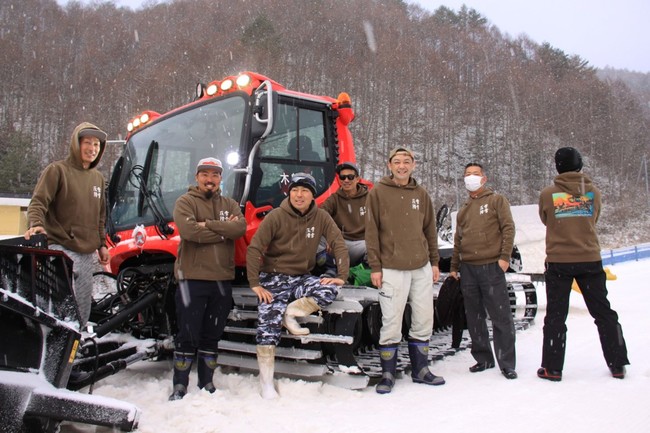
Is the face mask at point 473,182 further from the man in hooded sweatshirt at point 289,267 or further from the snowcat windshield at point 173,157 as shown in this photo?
the snowcat windshield at point 173,157

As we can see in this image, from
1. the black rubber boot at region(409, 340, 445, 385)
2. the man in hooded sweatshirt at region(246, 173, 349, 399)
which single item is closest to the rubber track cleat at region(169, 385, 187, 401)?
the man in hooded sweatshirt at region(246, 173, 349, 399)

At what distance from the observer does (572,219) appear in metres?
4.34

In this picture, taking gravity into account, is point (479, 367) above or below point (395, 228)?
below

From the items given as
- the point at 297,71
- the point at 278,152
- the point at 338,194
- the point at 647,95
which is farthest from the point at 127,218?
the point at 647,95

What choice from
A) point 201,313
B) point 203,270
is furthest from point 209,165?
point 201,313

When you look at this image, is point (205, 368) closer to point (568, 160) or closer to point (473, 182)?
point (473, 182)

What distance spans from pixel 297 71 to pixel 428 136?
12.8 meters

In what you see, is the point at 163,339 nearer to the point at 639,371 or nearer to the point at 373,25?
the point at 639,371

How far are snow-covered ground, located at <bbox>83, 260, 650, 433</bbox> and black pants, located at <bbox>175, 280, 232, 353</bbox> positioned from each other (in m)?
0.39

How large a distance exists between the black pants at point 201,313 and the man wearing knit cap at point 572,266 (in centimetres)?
264

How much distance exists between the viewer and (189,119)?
16.3ft

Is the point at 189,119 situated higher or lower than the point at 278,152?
higher

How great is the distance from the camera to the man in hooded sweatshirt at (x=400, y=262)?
422 centimetres

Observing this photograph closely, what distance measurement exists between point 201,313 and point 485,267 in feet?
8.05
